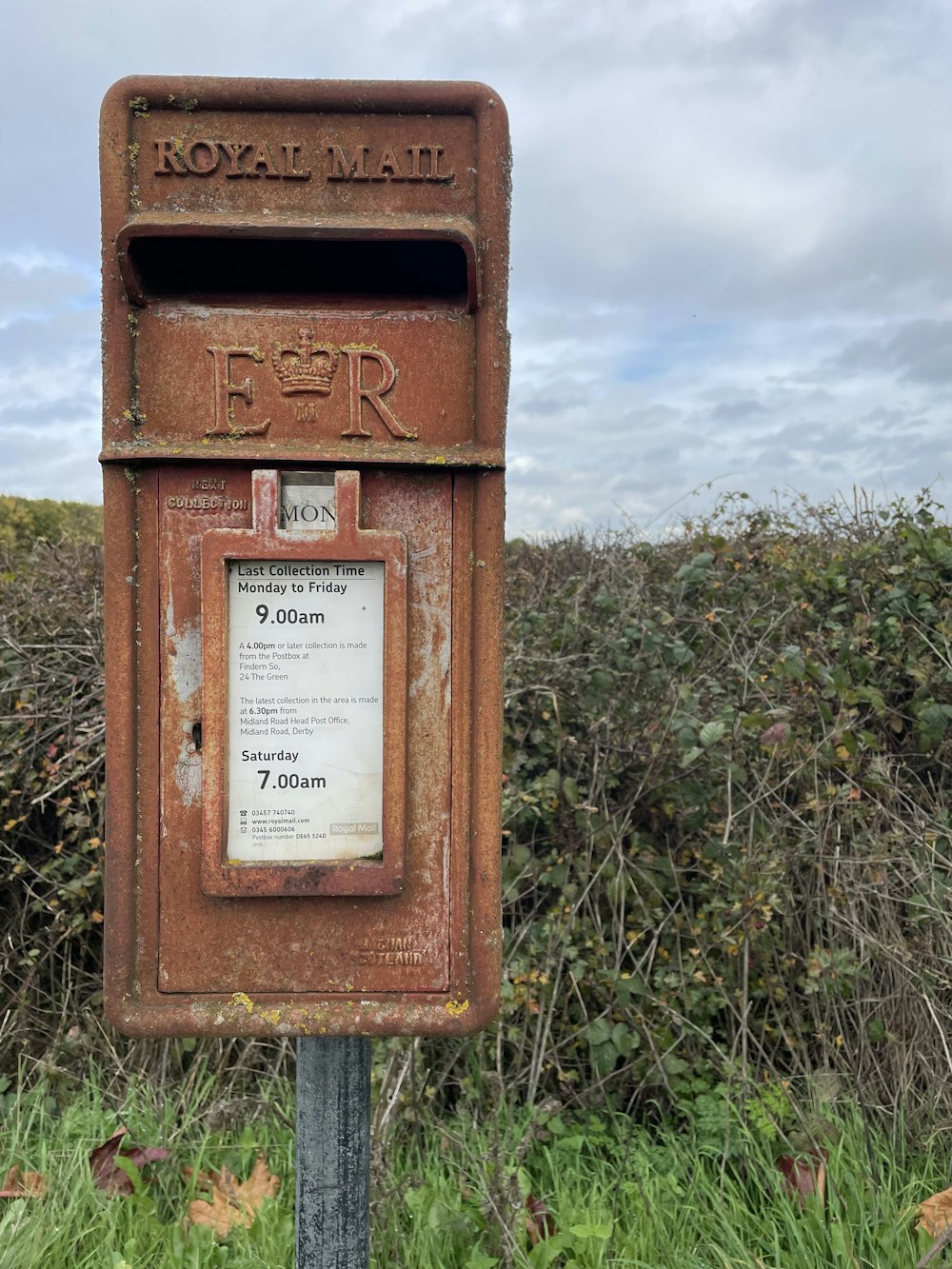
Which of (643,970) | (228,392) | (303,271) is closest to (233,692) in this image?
(228,392)

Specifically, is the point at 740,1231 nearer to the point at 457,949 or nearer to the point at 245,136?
the point at 457,949

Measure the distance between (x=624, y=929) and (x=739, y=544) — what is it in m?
2.30

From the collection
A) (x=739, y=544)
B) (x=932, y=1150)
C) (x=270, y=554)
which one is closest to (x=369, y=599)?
(x=270, y=554)

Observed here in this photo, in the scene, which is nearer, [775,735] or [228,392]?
[228,392]

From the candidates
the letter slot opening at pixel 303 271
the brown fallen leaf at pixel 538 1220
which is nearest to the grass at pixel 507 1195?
the brown fallen leaf at pixel 538 1220

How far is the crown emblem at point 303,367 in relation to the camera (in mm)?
1478

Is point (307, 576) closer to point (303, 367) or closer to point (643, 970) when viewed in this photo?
point (303, 367)

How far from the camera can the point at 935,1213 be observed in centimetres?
204

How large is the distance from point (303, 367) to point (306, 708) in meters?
0.54

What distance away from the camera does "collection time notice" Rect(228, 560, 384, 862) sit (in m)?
1.46

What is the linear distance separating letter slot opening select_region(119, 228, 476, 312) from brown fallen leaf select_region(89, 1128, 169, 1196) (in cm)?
200

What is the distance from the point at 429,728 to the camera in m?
1.49

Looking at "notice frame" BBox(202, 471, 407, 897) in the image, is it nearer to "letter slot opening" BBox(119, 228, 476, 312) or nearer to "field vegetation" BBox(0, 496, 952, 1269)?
"letter slot opening" BBox(119, 228, 476, 312)

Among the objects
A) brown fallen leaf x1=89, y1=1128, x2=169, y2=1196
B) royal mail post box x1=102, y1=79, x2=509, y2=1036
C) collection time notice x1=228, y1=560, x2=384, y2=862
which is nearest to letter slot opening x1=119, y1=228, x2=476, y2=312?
royal mail post box x1=102, y1=79, x2=509, y2=1036
